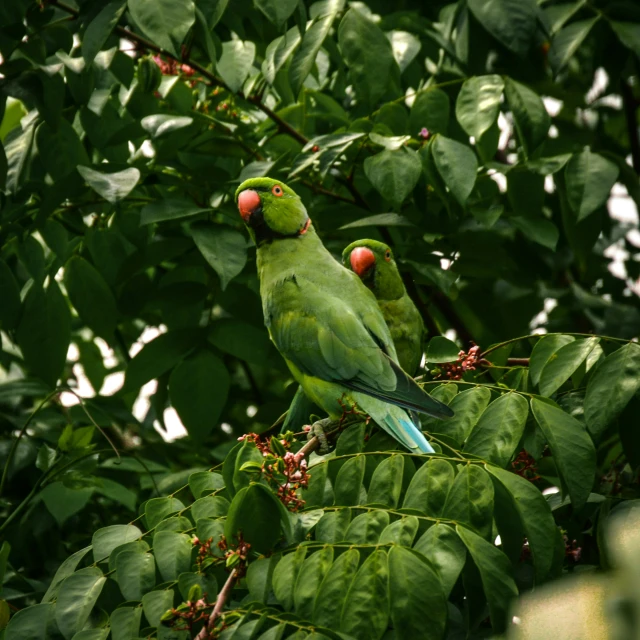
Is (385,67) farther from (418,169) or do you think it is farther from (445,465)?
(445,465)

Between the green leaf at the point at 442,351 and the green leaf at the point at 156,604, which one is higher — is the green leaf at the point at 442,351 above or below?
below

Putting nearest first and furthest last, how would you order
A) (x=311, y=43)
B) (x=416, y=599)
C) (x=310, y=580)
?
(x=416, y=599) < (x=310, y=580) < (x=311, y=43)

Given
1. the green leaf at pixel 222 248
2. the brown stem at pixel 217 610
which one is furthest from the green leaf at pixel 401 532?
the green leaf at pixel 222 248

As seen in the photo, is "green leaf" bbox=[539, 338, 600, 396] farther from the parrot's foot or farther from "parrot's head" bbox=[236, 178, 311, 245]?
"parrot's head" bbox=[236, 178, 311, 245]

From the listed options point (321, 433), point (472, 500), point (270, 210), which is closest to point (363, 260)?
point (270, 210)

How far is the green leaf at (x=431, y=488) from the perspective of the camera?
153 cm

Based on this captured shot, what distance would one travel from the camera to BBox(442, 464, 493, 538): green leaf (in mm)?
1488

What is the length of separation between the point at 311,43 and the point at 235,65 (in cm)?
30

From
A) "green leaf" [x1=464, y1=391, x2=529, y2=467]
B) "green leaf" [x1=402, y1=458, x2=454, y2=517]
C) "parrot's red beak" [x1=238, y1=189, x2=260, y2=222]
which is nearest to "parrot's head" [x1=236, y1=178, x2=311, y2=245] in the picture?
"parrot's red beak" [x1=238, y1=189, x2=260, y2=222]

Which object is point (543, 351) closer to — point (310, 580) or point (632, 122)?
point (310, 580)

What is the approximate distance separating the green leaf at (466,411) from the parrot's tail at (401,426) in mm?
64

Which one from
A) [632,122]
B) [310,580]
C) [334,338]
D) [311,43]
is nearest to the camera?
[310,580]

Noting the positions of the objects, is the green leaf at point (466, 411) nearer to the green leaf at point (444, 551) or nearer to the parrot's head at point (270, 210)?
the green leaf at point (444, 551)

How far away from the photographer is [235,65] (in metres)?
2.55
